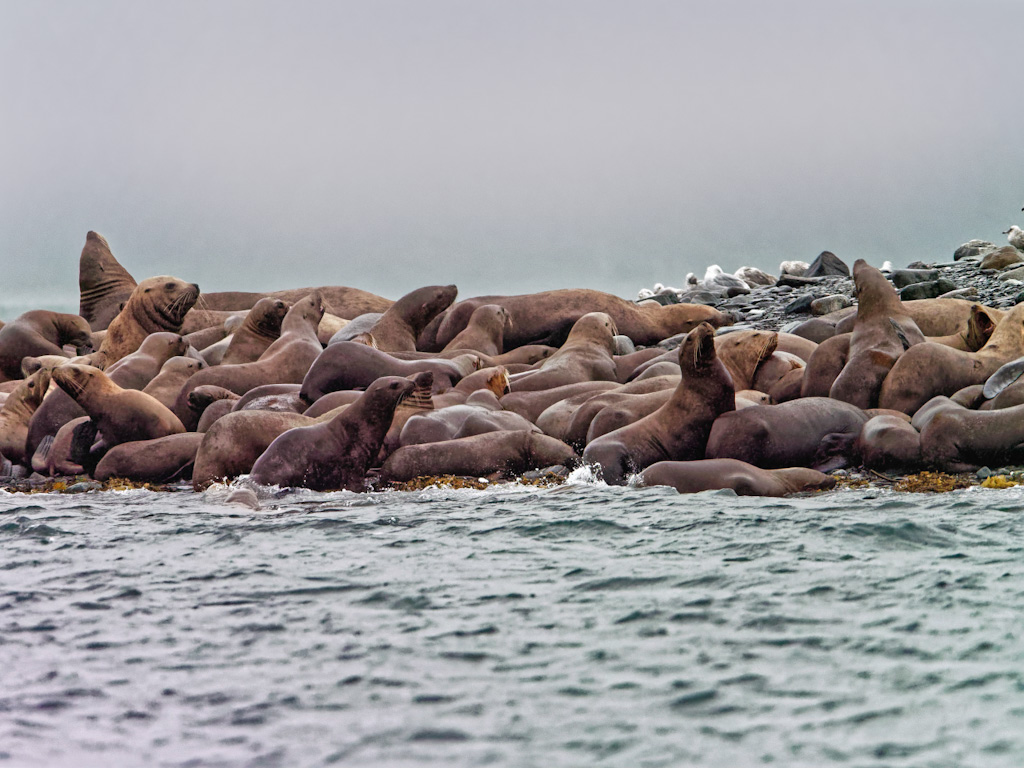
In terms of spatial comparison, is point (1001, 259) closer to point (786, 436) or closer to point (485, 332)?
point (485, 332)

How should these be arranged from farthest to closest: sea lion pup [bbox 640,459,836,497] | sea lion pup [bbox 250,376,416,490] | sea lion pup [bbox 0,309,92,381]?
sea lion pup [bbox 0,309,92,381]
sea lion pup [bbox 250,376,416,490]
sea lion pup [bbox 640,459,836,497]

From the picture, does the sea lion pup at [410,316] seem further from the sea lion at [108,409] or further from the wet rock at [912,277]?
the wet rock at [912,277]

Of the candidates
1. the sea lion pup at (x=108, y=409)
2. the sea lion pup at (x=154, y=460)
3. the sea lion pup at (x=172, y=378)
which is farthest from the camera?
the sea lion pup at (x=172, y=378)

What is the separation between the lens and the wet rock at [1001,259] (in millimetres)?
19992

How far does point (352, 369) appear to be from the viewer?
11.4m

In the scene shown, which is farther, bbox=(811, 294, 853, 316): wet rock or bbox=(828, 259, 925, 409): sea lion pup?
bbox=(811, 294, 853, 316): wet rock

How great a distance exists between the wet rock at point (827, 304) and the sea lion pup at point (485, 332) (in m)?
5.15

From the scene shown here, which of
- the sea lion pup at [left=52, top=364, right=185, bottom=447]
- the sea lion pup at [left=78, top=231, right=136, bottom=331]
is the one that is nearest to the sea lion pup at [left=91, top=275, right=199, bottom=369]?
the sea lion pup at [left=78, top=231, right=136, bottom=331]

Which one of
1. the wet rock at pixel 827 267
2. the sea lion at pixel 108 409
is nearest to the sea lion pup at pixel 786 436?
the sea lion at pixel 108 409

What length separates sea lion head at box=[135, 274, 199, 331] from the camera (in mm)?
16766

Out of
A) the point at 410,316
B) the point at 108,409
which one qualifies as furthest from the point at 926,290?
the point at 108,409

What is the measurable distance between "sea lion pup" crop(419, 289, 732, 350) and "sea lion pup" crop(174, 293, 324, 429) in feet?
7.28

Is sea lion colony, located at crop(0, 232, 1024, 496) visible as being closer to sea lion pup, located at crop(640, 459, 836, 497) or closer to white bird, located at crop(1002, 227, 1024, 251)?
sea lion pup, located at crop(640, 459, 836, 497)

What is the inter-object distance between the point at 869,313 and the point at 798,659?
778 cm
